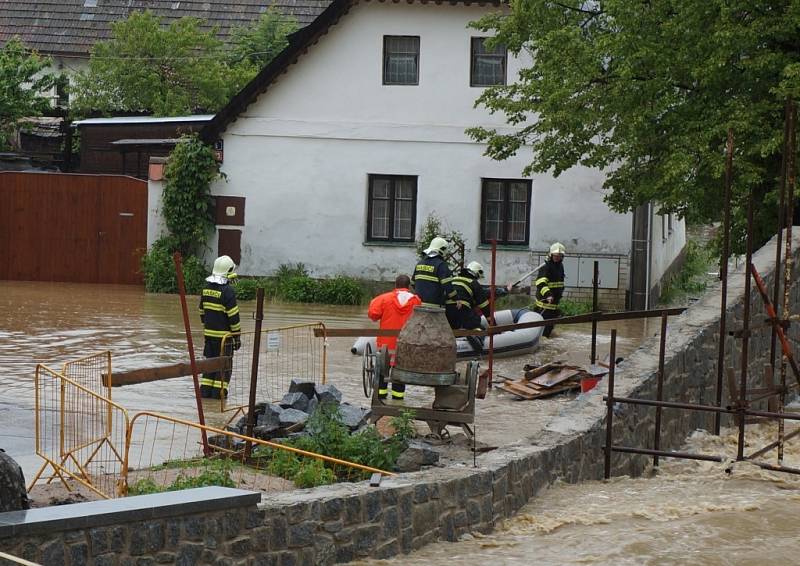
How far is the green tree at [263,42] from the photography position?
3847 cm

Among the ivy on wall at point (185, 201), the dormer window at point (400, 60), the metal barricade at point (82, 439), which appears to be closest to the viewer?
the metal barricade at point (82, 439)

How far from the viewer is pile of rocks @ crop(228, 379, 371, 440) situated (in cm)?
1115

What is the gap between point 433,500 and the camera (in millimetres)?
9492

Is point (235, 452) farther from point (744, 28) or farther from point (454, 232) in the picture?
point (454, 232)

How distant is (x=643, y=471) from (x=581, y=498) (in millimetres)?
2229

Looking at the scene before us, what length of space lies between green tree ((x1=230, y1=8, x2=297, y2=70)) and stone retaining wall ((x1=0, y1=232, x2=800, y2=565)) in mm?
25824

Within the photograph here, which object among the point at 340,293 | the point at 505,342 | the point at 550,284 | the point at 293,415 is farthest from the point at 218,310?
the point at 340,293

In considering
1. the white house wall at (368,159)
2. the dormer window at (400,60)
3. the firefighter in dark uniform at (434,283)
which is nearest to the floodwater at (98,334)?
the white house wall at (368,159)

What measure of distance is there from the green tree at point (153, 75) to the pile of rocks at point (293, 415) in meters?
24.0

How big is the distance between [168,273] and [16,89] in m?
8.71

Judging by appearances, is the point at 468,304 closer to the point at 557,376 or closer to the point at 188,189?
the point at 557,376

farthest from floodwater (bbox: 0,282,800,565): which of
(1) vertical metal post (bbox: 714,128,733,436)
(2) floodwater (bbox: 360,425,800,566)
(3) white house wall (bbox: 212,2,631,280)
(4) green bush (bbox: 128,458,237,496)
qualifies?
(3) white house wall (bbox: 212,2,631,280)

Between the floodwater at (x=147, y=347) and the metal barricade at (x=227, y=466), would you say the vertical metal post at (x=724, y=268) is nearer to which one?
the floodwater at (x=147, y=347)

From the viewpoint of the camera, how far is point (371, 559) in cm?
902
